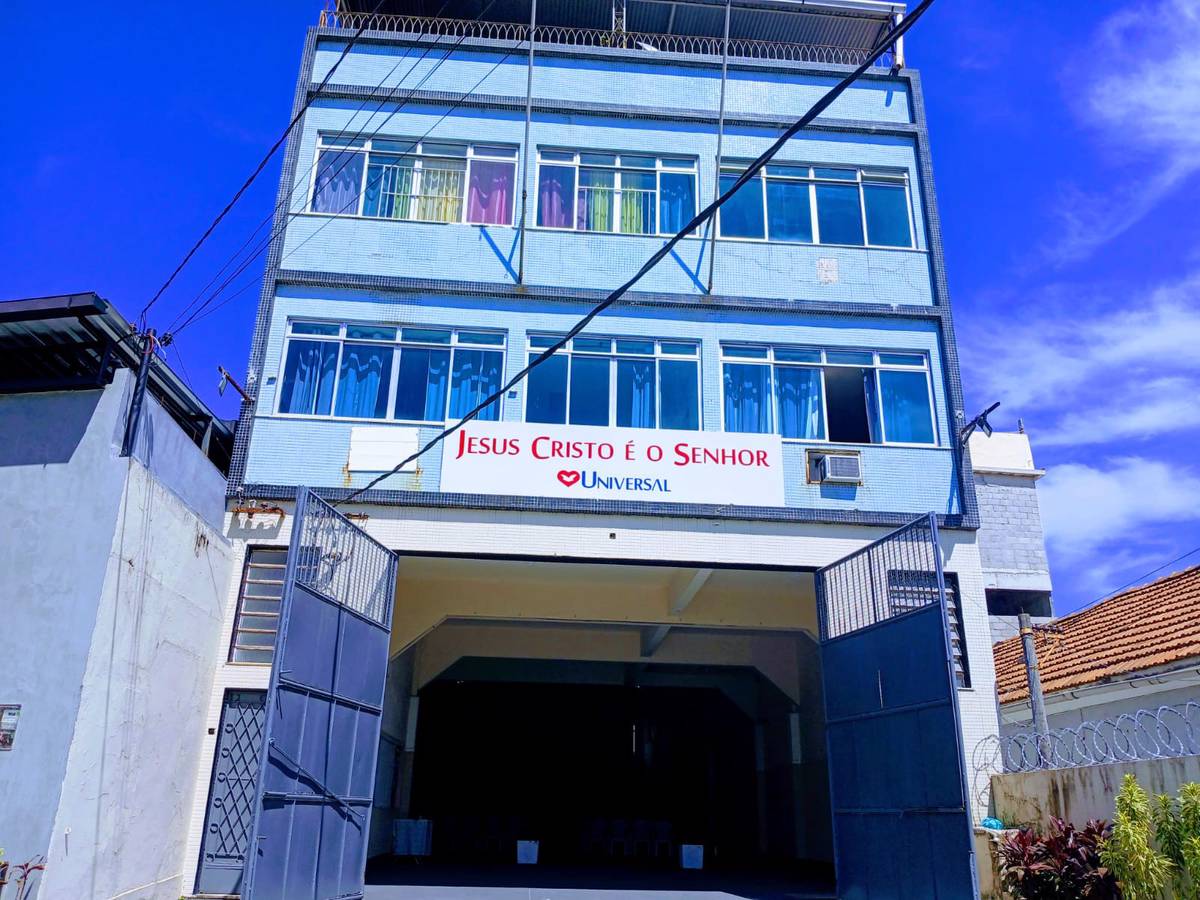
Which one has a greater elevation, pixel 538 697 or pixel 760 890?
pixel 538 697

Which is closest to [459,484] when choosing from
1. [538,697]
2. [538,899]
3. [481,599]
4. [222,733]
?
[481,599]

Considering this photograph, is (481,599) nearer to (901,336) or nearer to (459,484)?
(459,484)

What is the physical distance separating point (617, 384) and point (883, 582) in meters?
4.09

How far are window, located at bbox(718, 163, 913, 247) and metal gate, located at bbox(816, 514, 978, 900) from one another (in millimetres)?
4803

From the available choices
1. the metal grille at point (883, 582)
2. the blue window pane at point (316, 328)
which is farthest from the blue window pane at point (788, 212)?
the blue window pane at point (316, 328)

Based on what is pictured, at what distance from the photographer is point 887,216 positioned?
13.7 m

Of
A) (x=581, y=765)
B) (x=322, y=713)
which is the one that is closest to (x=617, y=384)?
(x=322, y=713)

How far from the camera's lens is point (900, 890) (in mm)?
9453

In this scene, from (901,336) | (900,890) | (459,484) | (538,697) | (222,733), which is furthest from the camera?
(538,697)

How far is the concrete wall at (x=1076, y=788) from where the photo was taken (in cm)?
761

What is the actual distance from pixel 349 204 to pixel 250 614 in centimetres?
560

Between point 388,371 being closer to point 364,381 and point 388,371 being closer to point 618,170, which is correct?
point 364,381

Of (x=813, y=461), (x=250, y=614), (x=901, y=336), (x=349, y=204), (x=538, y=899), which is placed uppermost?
(x=349, y=204)

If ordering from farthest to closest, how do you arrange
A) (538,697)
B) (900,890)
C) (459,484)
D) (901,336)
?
1. (538,697)
2. (901,336)
3. (459,484)
4. (900,890)
